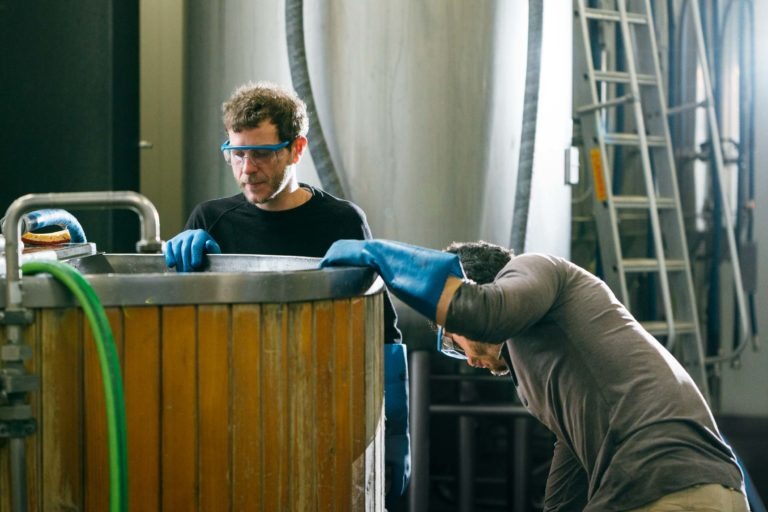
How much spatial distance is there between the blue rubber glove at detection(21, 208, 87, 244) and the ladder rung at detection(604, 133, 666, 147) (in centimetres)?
288

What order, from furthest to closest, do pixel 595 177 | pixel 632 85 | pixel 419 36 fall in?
pixel 595 177, pixel 632 85, pixel 419 36

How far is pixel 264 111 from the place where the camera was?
7.44 feet

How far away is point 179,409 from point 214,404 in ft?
0.16

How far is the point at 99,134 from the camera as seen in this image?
3.80 metres

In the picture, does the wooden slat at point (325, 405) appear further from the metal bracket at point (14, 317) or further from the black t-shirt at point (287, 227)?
the black t-shirt at point (287, 227)

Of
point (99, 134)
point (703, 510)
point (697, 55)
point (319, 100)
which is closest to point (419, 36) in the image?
point (319, 100)

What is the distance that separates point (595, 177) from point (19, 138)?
2581mm

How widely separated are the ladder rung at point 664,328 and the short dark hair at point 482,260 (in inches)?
98.7

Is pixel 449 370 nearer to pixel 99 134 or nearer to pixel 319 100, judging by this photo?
pixel 319 100

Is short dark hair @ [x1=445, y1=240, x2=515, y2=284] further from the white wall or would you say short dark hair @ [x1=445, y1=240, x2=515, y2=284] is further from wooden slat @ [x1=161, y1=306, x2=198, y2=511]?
the white wall

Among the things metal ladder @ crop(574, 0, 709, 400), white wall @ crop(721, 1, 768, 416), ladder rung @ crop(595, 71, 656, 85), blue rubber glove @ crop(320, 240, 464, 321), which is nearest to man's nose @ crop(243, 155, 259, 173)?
blue rubber glove @ crop(320, 240, 464, 321)

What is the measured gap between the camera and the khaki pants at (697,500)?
5.91 feet

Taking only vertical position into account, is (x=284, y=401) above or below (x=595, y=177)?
below

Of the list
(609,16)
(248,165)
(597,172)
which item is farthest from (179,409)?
(609,16)
